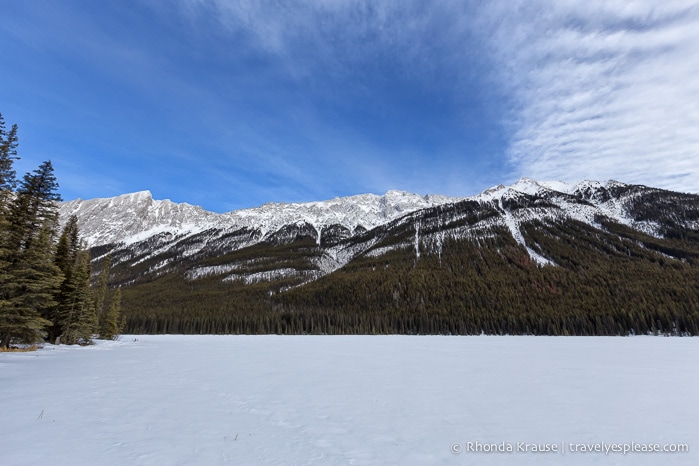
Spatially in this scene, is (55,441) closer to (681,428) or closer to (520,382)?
(681,428)

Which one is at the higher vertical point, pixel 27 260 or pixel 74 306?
pixel 27 260

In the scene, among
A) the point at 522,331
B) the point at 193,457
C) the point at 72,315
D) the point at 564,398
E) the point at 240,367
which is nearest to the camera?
the point at 193,457

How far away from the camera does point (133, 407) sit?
44.6 feet

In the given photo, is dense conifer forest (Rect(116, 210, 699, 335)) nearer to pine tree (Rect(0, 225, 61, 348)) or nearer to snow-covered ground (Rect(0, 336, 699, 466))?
pine tree (Rect(0, 225, 61, 348))

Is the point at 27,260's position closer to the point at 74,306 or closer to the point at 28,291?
the point at 28,291

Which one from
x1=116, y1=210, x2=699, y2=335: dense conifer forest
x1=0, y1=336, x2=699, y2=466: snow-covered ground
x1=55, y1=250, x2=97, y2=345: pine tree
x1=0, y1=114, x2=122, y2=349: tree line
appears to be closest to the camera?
x1=0, y1=336, x2=699, y2=466: snow-covered ground

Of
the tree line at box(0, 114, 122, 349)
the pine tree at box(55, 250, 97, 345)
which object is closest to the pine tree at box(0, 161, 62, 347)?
the tree line at box(0, 114, 122, 349)

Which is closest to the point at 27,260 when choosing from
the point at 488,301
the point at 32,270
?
the point at 32,270

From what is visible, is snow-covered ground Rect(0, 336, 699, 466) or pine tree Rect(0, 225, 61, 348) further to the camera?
pine tree Rect(0, 225, 61, 348)

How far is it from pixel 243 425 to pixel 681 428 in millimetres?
16174

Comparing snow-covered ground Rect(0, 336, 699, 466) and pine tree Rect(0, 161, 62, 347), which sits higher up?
pine tree Rect(0, 161, 62, 347)

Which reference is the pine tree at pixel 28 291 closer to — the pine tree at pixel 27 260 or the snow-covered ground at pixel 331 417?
the pine tree at pixel 27 260

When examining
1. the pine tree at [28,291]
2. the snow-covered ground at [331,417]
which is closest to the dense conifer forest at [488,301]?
the pine tree at [28,291]

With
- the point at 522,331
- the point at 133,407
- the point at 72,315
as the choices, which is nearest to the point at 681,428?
the point at 133,407
